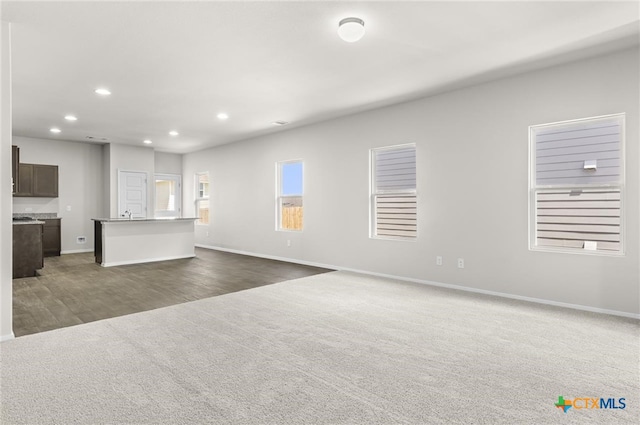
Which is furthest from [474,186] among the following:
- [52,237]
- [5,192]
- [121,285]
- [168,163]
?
[52,237]

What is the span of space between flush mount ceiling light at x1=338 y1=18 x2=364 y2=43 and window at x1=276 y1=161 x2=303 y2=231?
4.11 metres

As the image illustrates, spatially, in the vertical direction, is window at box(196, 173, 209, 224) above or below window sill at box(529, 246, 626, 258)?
above

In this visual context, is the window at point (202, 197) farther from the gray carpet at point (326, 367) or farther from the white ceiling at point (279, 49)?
the gray carpet at point (326, 367)

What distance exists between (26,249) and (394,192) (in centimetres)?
573

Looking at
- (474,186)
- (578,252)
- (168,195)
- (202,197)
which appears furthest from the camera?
(168,195)

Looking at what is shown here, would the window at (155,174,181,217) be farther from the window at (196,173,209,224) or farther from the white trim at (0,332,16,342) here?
the white trim at (0,332,16,342)

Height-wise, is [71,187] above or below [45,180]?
below

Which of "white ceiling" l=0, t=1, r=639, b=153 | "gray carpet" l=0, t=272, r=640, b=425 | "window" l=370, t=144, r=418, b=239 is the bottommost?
"gray carpet" l=0, t=272, r=640, b=425

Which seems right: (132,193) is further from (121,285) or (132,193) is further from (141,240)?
(121,285)

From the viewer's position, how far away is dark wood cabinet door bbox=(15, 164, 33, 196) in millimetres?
7629

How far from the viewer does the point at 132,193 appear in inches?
353


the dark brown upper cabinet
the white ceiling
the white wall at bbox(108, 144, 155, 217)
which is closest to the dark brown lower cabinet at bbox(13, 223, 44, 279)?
the white ceiling

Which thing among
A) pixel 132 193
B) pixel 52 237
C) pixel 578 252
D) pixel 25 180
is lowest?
pixel 52 237

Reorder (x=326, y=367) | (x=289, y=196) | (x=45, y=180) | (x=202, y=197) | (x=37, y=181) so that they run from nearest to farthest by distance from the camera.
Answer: (x=326, y=367), (x=289, y=196), (x=37, y=181), (x=45, y=180), (x=202, y=197)
